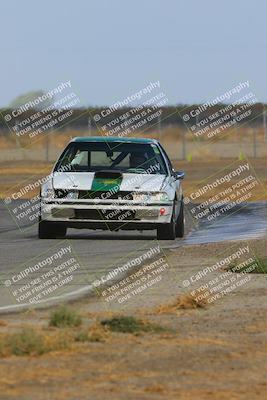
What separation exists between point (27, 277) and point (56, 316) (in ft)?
18.2

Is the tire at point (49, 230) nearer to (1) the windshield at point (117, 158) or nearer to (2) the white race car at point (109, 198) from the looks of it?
(2) the white race car at point (109, 198)

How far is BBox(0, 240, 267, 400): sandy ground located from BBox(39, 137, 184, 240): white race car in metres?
8.74

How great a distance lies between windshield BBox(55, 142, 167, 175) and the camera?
24.4 metres

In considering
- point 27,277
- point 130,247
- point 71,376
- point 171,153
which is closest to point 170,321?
point 71,376

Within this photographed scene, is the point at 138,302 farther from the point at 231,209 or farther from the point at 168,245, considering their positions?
the point at 231,209

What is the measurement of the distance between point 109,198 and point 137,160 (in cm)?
133

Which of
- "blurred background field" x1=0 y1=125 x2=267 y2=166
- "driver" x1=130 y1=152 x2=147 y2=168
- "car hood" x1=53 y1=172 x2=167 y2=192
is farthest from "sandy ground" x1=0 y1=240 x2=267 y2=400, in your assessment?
"blurred background field" x1=0 y1=125 x2=267 y2=166

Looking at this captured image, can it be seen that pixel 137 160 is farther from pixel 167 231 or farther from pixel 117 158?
pixel 167 231

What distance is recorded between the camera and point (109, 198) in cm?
2359

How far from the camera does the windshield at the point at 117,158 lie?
24.4 meters

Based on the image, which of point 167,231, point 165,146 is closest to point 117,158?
point 167,231

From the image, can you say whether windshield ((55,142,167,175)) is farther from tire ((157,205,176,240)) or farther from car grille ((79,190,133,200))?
tire ((157,205,176,240))

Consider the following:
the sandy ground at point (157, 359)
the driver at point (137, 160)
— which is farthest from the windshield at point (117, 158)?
the sandy ground at point (157, 359)

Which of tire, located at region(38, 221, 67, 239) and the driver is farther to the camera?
the driver
